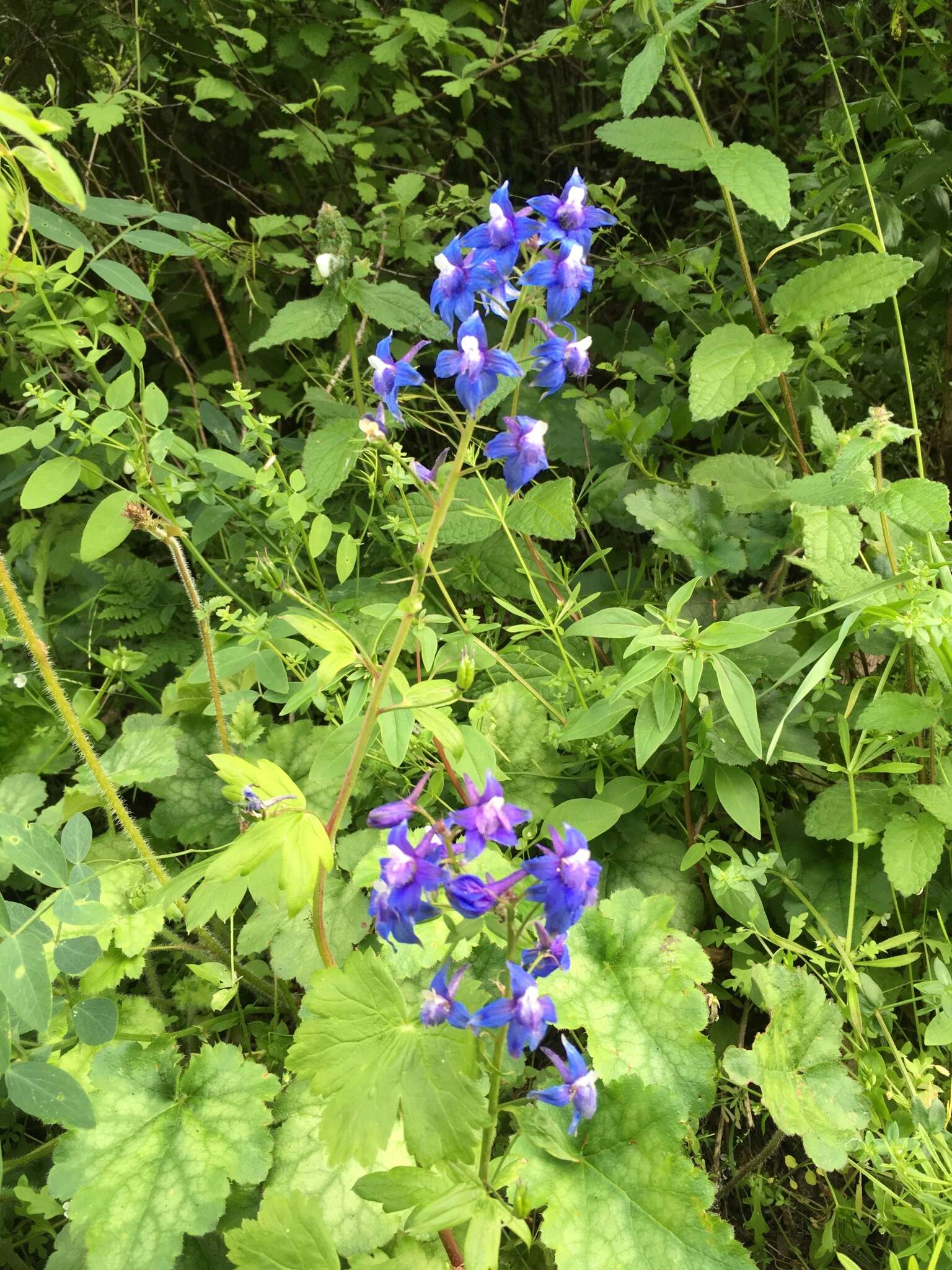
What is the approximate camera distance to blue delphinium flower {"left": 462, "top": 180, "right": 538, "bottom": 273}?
3.86 ft

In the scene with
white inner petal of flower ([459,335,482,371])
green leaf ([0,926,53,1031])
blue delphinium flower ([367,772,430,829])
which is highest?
white inner petal of flower ([459,335,482,371])

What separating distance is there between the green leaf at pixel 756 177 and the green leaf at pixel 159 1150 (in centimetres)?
183

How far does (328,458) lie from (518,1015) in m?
1.39

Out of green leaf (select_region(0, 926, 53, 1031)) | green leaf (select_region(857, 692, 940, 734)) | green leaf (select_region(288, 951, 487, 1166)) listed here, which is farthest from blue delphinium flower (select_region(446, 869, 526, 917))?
green leaf (select_region(857, 692, 940, 734))

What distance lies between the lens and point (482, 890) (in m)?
0.99

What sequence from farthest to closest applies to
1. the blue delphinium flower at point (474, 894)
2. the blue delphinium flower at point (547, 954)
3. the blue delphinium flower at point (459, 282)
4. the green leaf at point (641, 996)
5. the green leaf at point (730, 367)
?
the green leaf at point (730, 367) < the green leaf at point (641, 996) < the blue delphinium flower at point (459, 282) < the blue delphinium flower at point (547, 954) < the blue delphinium flower at point (474, 894)

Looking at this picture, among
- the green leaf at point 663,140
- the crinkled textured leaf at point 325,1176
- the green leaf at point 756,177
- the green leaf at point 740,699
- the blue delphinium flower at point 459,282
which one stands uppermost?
the green leaf at point 663,140

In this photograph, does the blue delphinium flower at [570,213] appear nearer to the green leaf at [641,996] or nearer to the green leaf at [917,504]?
the green leaf at [917,504]

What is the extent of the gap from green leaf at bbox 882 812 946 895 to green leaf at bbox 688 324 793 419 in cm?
85

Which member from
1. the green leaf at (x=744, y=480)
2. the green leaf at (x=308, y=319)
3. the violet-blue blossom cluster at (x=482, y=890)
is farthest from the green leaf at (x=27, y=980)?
the green leaf at (x=744, y=480)

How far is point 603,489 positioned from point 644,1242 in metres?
1.61

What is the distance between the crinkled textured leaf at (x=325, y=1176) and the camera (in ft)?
4.83

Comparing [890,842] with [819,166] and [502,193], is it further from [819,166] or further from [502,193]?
[819,166]

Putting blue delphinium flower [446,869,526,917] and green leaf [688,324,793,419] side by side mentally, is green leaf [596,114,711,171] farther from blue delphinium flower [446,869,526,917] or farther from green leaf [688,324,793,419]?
blue delphinium flower [446,869,526,917]
